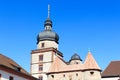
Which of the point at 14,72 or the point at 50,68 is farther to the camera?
the point at 50,68

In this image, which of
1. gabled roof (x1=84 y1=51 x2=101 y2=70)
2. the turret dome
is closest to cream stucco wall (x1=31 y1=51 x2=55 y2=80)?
the turret dome

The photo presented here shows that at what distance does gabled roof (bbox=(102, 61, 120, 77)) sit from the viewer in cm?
6518

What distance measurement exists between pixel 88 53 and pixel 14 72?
102 feet

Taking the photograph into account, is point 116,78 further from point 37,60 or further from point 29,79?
point 37,60

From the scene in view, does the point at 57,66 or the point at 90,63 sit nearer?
the point at 90,63

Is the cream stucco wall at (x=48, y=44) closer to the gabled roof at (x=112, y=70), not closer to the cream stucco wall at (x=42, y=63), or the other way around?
the cream stucco wall at (x=42, y=63)

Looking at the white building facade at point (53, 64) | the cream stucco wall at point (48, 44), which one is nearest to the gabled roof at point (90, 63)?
the white building facade at point (53, 64)

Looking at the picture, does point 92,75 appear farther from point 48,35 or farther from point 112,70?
point 48,35

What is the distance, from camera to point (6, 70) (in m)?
45.8

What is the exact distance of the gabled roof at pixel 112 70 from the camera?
65.2 meters

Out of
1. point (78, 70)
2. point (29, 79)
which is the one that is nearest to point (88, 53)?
point (78, 70)

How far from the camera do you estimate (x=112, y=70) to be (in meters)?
→ 66.5

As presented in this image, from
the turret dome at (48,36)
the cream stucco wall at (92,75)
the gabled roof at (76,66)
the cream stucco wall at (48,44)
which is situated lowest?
the cream stucco wall at (92,75)

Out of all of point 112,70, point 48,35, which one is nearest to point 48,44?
point 48,35
